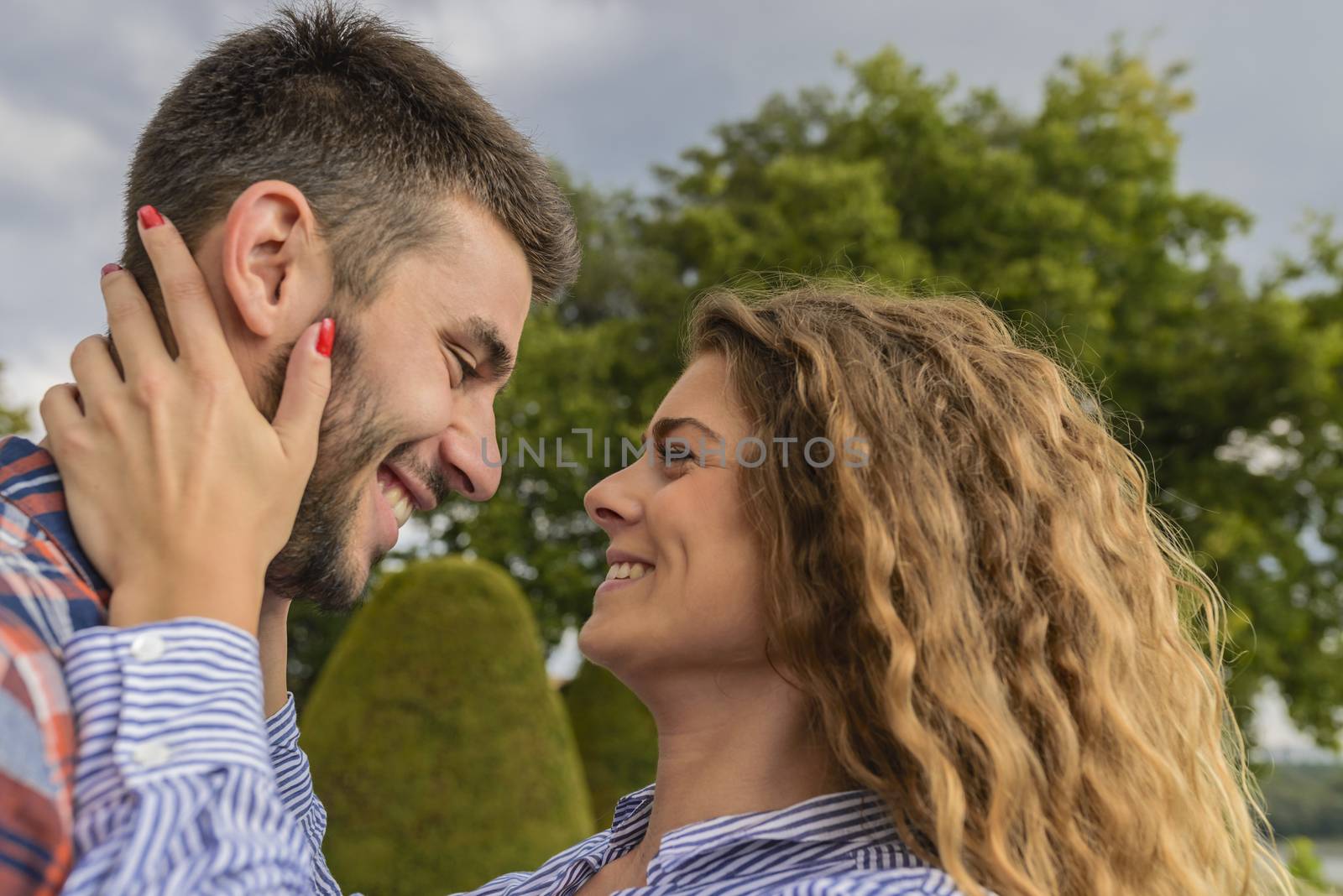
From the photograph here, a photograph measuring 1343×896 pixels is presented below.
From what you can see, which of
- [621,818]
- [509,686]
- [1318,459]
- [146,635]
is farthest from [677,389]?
[1318,459]

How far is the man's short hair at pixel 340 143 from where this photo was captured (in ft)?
7.86

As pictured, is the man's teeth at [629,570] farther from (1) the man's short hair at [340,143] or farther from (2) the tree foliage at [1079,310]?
(2) the tree foliage at [1079,310]

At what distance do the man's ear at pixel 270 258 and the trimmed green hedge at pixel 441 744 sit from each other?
650 cm

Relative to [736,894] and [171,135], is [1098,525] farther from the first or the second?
[171,135]

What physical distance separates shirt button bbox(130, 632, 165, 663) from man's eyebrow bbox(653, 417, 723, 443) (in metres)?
1.28

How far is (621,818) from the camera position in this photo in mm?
3062

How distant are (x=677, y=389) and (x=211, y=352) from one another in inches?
46.9

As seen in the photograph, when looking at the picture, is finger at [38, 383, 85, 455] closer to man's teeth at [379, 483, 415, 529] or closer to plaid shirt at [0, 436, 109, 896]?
plaid shirt at [0, 436, 109, 896]

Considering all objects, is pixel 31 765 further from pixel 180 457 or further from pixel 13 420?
pixel 13 420

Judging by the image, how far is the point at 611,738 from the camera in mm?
14125

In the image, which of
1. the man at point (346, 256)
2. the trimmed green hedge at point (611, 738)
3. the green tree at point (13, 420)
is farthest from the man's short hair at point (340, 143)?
the green tree at point (13, 420)

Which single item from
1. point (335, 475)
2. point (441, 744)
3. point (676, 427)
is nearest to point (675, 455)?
point (676, 427)

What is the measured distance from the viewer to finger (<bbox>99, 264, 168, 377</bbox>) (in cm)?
206

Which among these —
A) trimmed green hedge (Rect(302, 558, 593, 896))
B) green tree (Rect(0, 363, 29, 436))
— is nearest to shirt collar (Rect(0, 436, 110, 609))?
trimmed green hedge (Rect(302, 558, 593, 896))
